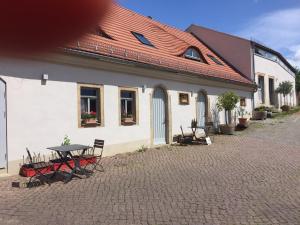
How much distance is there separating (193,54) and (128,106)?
291 inches

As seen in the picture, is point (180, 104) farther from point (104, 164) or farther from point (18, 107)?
point (18, 107)

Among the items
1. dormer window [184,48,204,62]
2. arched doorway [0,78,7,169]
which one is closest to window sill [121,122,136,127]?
arched doorway [0,78,7,169]

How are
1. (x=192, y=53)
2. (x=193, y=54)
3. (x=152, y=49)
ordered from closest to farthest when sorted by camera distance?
(x=152, y=49)
(x=192, y=53)
(x=193, y=54)

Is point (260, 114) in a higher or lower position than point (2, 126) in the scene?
higher

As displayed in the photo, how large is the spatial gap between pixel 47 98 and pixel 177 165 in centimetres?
438

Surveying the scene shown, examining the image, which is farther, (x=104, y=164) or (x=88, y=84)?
(x=88, y=84)

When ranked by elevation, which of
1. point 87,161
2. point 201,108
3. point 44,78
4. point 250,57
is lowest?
point 87,161

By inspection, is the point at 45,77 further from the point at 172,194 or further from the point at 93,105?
the point at 172,194

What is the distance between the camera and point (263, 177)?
8602mm

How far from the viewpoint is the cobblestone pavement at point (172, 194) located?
213 inches

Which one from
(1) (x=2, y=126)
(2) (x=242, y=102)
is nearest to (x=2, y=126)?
(1) (x=2, y=126)

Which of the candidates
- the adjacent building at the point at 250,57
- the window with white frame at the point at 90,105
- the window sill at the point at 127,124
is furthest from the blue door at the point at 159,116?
the adjacent building at the point at 250,57

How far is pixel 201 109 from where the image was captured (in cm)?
1848

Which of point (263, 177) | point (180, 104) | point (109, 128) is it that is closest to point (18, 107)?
point (109, 128)
